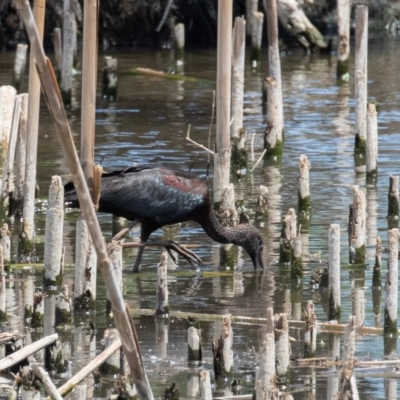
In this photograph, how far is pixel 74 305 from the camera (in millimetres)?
8422

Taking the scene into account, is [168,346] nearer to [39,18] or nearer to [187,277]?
[187,277]

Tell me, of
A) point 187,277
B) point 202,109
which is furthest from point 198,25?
point 187,277

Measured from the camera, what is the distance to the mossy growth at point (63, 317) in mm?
8055

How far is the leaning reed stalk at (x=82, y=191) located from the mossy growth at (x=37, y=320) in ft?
11.3

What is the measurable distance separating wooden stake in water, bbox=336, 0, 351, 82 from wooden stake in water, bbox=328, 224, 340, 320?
13.1 m

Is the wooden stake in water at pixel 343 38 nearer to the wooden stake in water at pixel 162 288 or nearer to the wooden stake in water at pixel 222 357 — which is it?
the wooden stake in water at pixel 162 288

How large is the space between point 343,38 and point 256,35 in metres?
3.75

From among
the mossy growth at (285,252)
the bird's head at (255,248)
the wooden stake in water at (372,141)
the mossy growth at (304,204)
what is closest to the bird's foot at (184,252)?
the bird's head at (255,248)

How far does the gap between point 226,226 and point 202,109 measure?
870 cm

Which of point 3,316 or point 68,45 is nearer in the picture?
point 3,316

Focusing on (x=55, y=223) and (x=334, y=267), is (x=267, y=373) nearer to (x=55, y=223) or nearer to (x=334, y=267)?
(x=334, y=267)

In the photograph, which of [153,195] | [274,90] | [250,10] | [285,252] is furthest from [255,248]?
[250,10]

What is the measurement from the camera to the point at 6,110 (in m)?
11.8

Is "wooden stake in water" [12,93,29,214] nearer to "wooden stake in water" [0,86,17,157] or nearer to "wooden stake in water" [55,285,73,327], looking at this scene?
"wooden stake in water" [0,86,17,157]
